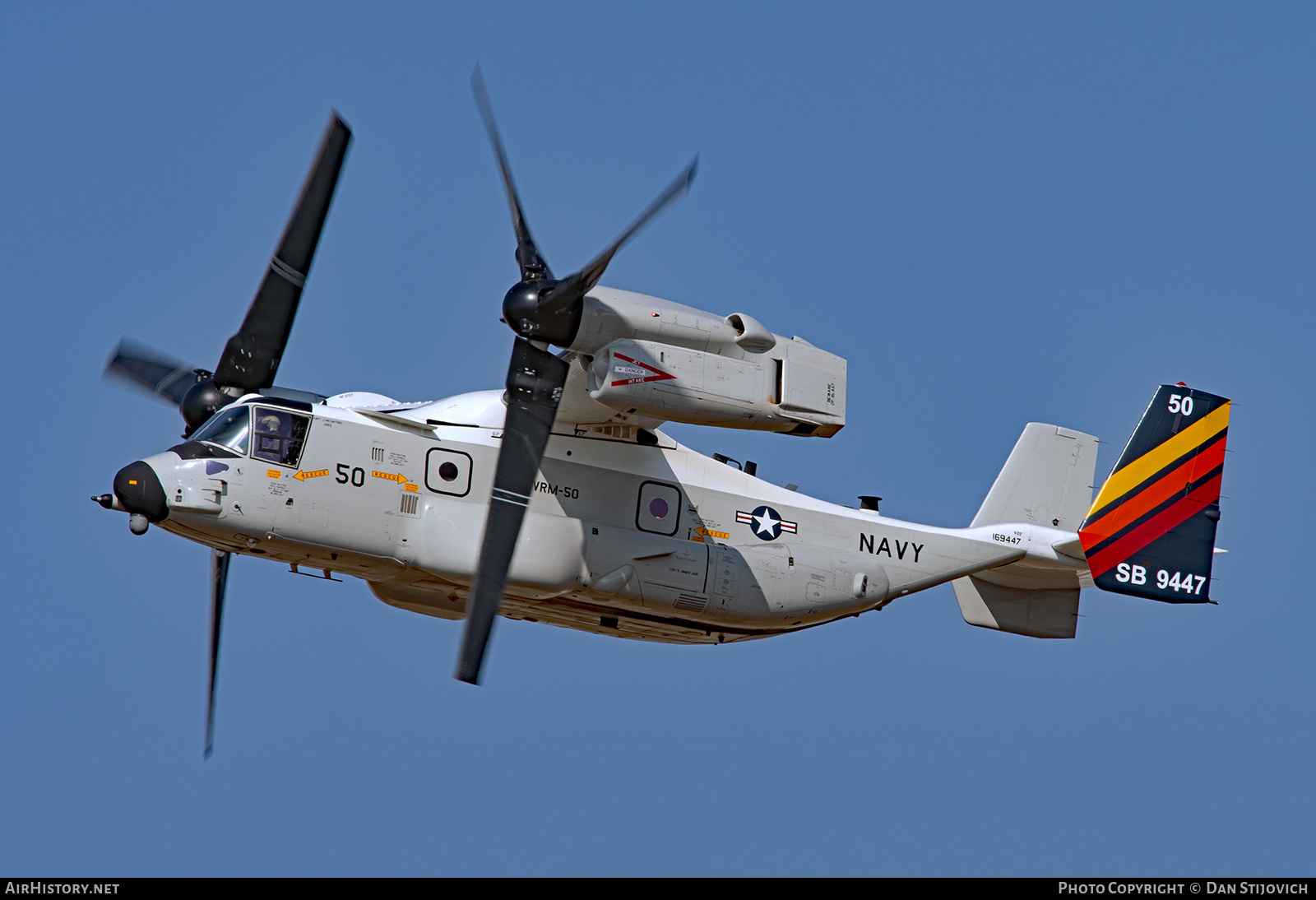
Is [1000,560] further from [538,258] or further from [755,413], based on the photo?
[538,258]

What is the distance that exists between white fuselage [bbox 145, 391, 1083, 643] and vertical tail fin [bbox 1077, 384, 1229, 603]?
0.87 metres

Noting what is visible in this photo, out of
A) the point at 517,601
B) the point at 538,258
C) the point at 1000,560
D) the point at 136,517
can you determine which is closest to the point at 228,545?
the point at 136,517

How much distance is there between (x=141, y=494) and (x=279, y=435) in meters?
1.64

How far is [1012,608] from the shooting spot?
2108 cm

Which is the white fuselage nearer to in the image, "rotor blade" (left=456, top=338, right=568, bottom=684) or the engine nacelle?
"rotor blade" (left=456, top=338, right=568, bottom=684)

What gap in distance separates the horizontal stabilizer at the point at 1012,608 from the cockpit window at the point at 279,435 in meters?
9.37

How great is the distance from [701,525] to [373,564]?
13.4 feet

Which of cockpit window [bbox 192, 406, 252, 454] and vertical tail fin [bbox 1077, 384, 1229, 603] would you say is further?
vertical tail fin [bbox 1077, 384, 1229, 603]

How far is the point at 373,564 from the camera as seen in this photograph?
Result: 17359 mm

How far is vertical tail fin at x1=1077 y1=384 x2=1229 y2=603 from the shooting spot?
20.2m

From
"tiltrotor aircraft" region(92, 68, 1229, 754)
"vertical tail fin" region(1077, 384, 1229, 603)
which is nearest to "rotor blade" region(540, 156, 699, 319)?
"tiltrotor aircraft" region(92, 68, 1229, 754)

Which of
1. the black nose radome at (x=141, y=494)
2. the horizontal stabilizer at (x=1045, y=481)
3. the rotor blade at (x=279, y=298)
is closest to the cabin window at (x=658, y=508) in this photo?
the horizontal stabilizer at (x=1045, y=481)

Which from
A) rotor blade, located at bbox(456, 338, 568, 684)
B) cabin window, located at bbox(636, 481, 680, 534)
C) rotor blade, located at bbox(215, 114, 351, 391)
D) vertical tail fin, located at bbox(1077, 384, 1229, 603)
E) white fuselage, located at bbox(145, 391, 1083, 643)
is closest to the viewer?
rotor blade, located at bbox(456, 338, 568, 684)

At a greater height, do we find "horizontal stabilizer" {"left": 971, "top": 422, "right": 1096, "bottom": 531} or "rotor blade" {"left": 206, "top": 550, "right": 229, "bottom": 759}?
"horizontal stabilizer" {"left": 971, "top": 422, "right": 1096, "bottom": 531}
